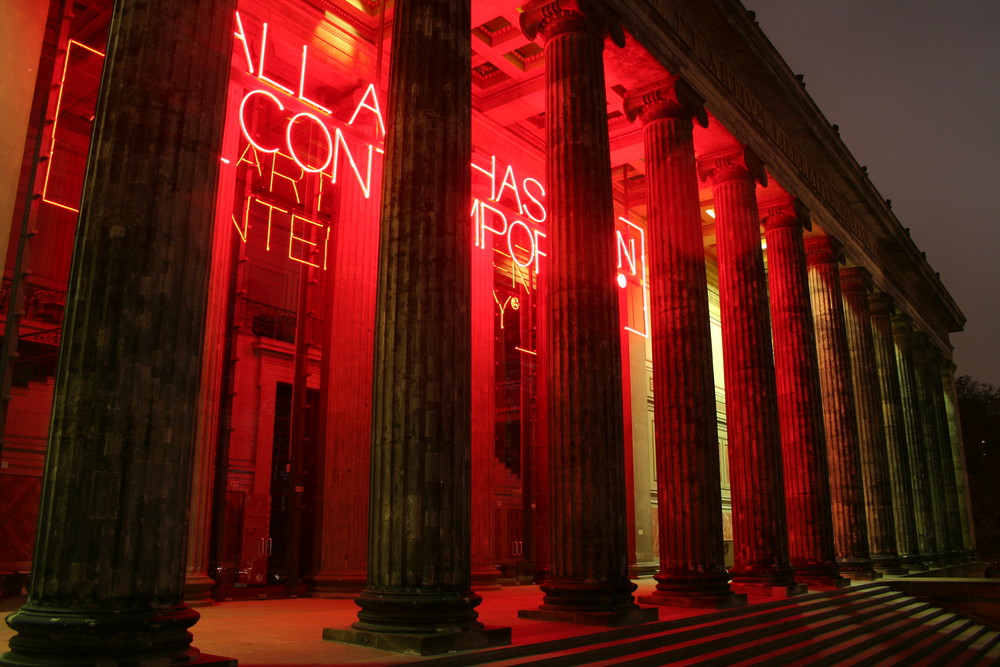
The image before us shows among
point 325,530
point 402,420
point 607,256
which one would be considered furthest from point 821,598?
point 402,420

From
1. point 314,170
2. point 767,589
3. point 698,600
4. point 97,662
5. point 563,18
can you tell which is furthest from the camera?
point 767,589

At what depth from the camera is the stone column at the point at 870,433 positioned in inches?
1085

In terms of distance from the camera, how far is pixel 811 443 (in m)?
22.1

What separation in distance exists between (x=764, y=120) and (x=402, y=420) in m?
17.8

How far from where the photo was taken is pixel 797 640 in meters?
14.1

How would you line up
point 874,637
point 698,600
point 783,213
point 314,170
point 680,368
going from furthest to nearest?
point 783,213
point 680,368
point 874,637
point 314,170
point 698,600

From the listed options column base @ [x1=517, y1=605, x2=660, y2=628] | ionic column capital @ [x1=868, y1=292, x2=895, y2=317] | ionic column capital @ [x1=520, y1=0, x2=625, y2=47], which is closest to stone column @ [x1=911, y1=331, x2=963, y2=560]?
ionic column capital @ [x1=868, y1=292, x2=895, y2=317]

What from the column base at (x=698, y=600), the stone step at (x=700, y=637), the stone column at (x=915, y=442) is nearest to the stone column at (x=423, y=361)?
the stone step at (x=700, y=637)

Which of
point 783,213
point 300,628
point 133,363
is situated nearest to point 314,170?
point 300,628

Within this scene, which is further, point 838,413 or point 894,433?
point 894,433

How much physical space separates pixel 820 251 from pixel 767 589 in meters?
13.4

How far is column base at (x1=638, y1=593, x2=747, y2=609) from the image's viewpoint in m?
14.9

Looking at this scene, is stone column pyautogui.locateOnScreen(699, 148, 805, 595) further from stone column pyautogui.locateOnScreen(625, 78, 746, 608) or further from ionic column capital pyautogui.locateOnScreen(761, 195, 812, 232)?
stone column pyautogui.locateOnScreen(625, 78, 746, 608)

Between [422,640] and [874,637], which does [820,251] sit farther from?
[422,640]
